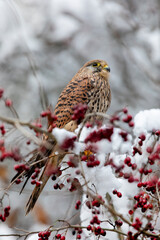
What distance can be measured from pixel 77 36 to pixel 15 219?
3.69 meters

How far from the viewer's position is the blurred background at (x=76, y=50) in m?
6.14

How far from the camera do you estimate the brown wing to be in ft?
10.7

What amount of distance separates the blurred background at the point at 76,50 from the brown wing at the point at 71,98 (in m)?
2.45

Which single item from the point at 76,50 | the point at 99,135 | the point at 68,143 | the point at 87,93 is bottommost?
the point at 68,143

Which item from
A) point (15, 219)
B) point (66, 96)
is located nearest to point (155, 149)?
point (66, 96)

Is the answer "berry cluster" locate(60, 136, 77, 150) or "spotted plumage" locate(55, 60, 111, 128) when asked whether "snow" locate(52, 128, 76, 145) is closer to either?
"berry cluster" locate(60, 136, 77, 150)

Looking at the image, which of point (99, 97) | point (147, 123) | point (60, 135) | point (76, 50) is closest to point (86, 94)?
point (99, 97)

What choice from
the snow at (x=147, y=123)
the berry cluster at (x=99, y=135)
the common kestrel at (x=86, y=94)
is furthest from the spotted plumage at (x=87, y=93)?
the berry cluster at (x=99, y=135)

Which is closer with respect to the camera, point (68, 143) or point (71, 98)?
point (68, 143)

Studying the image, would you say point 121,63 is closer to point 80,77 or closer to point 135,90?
point 135,90

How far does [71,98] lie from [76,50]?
12.2ft

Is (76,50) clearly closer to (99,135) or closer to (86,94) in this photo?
(86,94)

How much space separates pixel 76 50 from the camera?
6992mm

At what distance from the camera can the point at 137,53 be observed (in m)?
6.15
